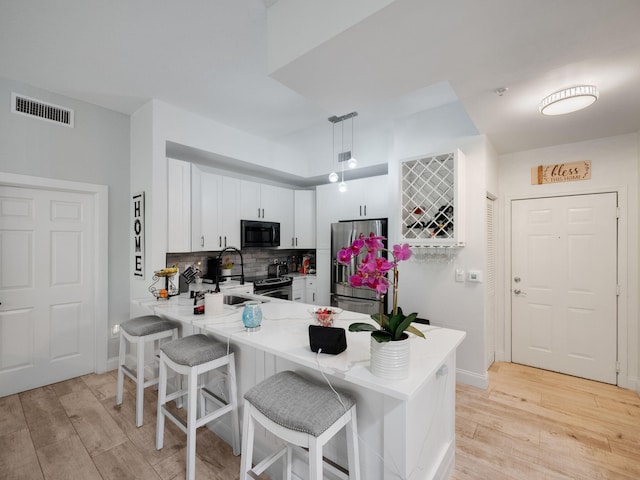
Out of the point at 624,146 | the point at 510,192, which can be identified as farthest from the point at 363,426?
the point at 624,146

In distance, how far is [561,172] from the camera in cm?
323

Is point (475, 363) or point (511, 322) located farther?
point (511, 322)

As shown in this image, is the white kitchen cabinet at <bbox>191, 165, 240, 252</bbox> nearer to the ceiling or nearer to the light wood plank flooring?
the ceiling

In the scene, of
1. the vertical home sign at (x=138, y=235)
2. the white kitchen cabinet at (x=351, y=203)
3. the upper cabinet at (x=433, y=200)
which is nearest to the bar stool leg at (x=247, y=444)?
the upper cabinet at (x=433, y=200)

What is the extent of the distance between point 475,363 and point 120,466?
308 centimetres

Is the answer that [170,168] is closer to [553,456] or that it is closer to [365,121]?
[365,121]

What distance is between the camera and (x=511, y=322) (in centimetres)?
355

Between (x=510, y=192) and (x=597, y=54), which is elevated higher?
(x=597, y=54)

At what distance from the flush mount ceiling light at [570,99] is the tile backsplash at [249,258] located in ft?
12.6

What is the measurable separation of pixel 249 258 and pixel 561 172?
13.7ft

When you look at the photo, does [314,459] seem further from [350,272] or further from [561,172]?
[561,172]

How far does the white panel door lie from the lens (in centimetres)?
280

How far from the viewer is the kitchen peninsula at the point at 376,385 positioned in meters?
1.29

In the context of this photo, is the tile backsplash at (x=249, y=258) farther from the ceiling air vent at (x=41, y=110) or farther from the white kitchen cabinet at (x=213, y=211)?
the ceiling air vent at (x=41, y=110)
